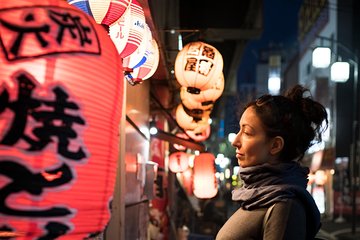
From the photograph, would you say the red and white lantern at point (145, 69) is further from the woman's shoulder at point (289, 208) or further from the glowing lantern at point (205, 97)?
the woman's shoulder at point (289, 208)

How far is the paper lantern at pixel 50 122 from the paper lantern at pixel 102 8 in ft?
4.97

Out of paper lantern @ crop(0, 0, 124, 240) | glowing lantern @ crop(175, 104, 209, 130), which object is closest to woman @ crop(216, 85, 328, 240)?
paper lantern @ crop(0, 0, 124, 240)

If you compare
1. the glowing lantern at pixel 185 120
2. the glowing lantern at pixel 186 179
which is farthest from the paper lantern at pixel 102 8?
the glowing lantern at pixel 186 179

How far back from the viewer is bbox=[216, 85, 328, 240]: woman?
2.68 m

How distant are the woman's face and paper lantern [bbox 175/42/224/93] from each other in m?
5.47

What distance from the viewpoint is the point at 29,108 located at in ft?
7.03

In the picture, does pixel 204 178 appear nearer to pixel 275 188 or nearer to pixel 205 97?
pixel 205 97

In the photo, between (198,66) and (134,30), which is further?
(198,66)

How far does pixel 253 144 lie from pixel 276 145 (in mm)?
144

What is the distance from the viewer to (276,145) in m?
2.92

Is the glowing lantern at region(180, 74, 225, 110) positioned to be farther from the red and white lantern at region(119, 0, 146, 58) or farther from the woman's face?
the woman's face

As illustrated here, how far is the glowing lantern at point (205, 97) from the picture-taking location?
32.2 feet

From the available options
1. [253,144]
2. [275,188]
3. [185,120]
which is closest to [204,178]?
[185,120]

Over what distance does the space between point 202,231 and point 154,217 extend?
748 cm
